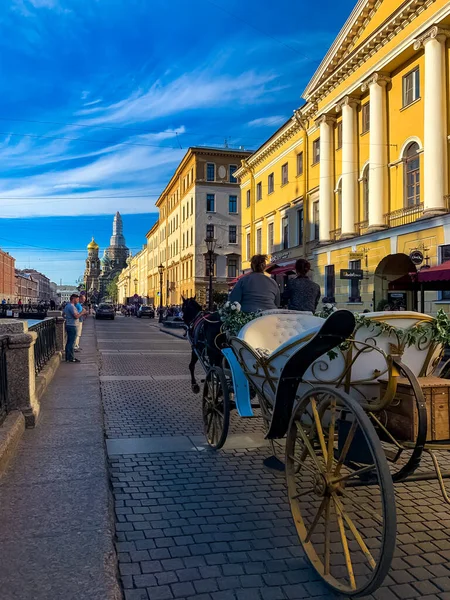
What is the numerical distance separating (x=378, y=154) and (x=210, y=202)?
37.4 m

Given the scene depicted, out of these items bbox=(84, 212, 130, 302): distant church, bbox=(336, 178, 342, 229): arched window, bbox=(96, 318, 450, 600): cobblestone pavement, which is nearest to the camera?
bbox=(96, 318, 450, 600): cobblestone pavement

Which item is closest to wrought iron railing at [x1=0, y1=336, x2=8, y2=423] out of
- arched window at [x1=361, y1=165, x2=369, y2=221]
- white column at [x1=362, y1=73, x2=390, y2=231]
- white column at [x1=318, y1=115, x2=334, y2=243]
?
white column at [x1=362, y1=73, x2=390, y2=231]

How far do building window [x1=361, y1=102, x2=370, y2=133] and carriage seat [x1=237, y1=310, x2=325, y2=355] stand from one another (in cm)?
2333

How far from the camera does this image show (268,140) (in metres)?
37.8

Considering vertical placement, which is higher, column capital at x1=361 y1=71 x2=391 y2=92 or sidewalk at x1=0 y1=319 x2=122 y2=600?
column capital at x1=361 y1=71 x2=391 y2=92

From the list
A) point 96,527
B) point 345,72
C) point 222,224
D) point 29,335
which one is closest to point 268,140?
point 345,72

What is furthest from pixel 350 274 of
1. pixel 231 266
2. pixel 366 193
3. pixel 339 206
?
pixel 231 266

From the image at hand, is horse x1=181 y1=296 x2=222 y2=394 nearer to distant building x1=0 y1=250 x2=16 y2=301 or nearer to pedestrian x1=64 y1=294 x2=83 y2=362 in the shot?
pedestrian x1=64 y1=294 x2=83 y2=362

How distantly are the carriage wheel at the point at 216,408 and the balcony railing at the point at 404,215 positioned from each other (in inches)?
680

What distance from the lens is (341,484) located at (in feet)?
9.93

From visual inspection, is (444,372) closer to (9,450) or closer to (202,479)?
(202,479)

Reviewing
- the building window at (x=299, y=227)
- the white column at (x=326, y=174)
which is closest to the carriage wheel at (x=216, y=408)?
the white column at (x=326, y=174)

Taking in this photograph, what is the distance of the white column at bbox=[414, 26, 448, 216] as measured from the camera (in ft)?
64.8

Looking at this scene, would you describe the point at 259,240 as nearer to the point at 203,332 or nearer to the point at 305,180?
the point at 305,180
